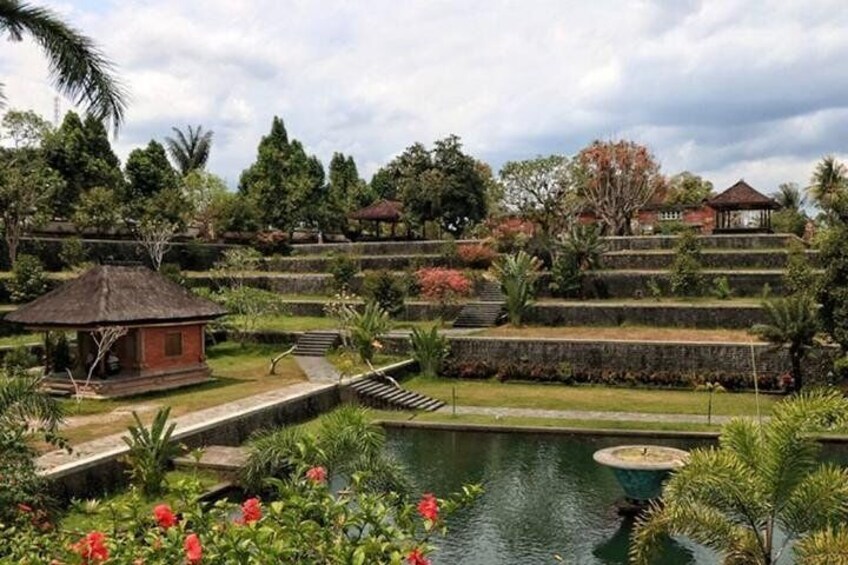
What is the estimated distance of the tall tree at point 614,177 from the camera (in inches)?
1709

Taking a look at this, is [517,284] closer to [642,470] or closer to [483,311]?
[483,311]

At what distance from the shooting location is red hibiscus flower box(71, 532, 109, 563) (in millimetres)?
4574

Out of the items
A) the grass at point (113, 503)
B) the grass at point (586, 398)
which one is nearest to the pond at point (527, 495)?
the grass at point (586, 398)

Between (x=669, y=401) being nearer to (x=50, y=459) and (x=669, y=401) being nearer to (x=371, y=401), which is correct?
(x=371, y=401)

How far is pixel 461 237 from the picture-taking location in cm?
4403

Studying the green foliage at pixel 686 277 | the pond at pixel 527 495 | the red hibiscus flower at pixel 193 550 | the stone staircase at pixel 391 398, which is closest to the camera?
the red hibiscus flower at pixel 193 550

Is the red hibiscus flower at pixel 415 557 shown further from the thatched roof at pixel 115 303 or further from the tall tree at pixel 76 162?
the tall tree at pixel 76 162

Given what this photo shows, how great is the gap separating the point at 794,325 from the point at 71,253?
28312 millimetres

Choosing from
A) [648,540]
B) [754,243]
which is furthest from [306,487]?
[754,243]

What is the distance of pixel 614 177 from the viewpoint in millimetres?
43688

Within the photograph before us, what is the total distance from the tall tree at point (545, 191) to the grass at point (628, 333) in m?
12.9

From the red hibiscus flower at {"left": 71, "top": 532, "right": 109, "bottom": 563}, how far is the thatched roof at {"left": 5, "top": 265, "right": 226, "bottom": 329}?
55.9 feet

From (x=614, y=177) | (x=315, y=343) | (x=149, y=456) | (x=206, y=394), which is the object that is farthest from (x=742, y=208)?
(x=149, y=456)

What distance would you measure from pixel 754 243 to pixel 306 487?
111ft
